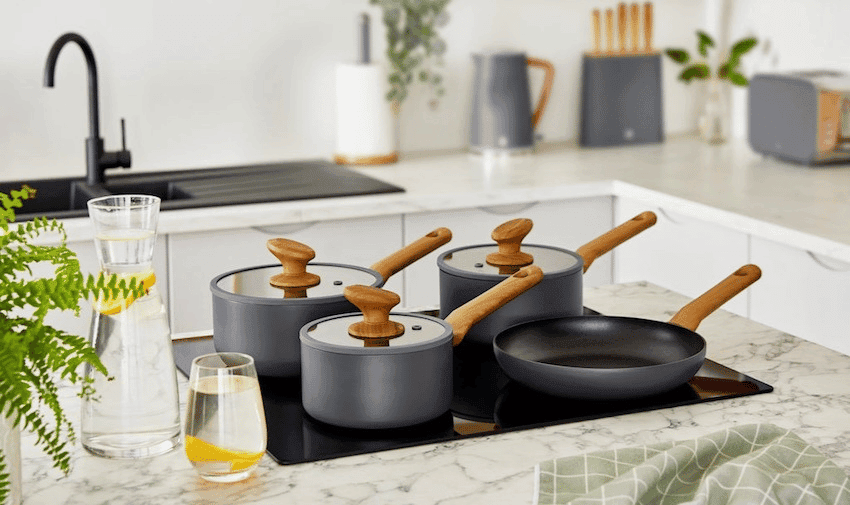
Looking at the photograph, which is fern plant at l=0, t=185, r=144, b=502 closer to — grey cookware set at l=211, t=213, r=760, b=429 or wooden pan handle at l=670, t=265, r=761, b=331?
grey cookware set at l=211, t=213, r=760, b=429

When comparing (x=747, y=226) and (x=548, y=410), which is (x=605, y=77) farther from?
(x=548, y=410)

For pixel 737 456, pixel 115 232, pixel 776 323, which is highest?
pixel 115 232

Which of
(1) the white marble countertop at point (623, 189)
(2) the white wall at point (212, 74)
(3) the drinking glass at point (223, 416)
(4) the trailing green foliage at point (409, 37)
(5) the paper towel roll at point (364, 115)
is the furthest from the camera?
(4) the trailing green foliage at point (409, 37)

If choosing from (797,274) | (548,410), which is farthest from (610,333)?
(797,274)

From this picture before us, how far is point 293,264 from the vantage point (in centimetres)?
142

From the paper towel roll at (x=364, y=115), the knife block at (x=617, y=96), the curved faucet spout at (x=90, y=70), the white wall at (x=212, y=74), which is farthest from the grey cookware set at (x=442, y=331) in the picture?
the knife block at (x=617, y=96)

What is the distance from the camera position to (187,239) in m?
2.63

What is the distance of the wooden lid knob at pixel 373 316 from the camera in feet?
3.94

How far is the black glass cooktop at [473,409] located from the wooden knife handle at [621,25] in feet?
7.83

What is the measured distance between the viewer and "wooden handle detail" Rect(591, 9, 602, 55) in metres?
3.68

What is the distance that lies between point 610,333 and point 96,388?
0.64 meters

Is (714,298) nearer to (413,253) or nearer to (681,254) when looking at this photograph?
(413,253)

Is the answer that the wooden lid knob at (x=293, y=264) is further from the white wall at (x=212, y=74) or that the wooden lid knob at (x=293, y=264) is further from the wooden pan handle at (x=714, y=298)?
the white wall at (x=212, y=74)

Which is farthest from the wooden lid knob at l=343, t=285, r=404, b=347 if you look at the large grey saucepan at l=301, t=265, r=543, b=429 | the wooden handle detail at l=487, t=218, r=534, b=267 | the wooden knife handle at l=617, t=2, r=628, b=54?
the wooden knife handle at l=617, t=2, r=628, b=54
